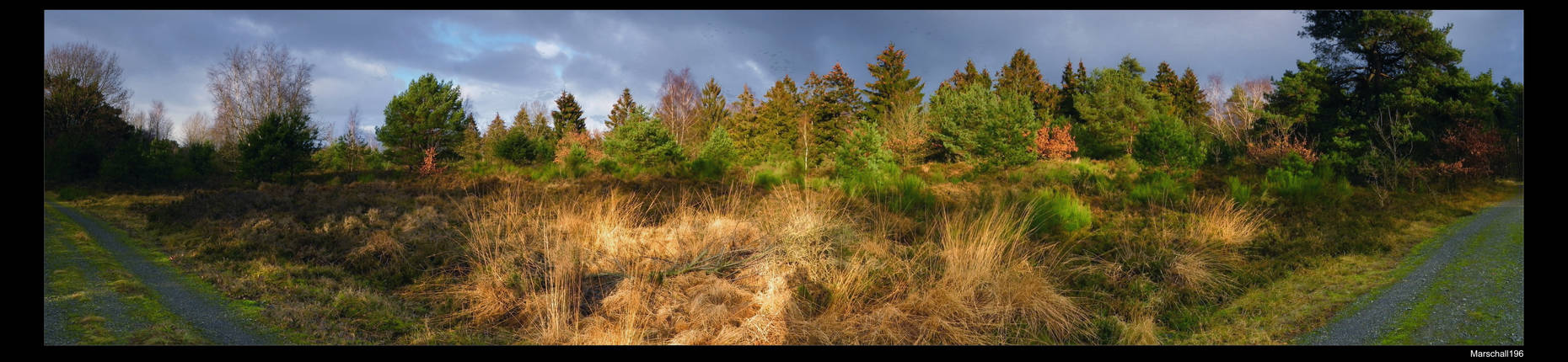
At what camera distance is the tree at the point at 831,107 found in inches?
1179

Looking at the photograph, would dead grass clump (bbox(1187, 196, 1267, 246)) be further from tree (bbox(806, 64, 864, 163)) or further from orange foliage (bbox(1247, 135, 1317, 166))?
Answer: tree (bbox(806, 64, 864, 163))

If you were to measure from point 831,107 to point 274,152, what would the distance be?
2345cm

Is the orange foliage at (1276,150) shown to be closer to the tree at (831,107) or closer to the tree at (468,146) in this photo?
the tree at (831,107)

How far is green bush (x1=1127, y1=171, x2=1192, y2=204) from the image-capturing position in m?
9.23

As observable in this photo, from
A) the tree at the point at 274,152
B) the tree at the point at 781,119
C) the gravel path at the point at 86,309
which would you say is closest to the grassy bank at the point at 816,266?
the gravel path at the point at 86,309

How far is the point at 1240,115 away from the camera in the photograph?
28578 mm

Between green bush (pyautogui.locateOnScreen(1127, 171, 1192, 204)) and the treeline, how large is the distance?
1831mm

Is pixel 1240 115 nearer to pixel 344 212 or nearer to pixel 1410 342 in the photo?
pixel 1410 342

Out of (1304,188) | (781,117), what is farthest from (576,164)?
(781,117)

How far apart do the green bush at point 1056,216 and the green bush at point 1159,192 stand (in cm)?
199

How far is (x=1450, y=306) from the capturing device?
3.77 meters
